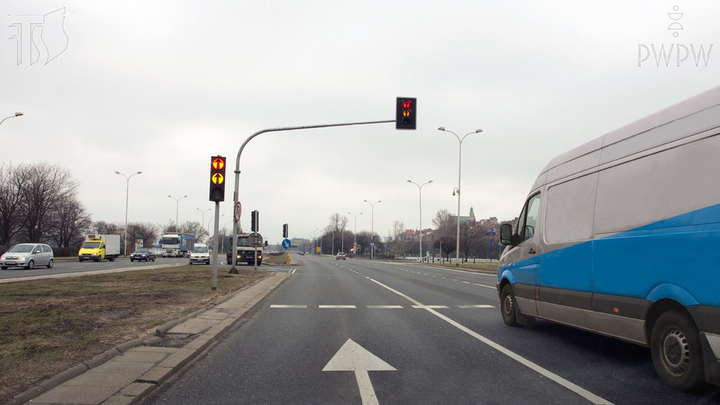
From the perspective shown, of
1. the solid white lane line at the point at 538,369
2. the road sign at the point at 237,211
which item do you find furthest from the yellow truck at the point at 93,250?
the solid white lane line at the point at 538,369

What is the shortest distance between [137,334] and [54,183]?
63.9 metres

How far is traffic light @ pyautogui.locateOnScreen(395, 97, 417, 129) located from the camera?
15.5 meters

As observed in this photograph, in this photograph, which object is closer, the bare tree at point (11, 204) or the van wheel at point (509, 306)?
the van wheel at point (509, 306)

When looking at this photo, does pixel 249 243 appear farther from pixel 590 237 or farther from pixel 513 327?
pixel 590 237

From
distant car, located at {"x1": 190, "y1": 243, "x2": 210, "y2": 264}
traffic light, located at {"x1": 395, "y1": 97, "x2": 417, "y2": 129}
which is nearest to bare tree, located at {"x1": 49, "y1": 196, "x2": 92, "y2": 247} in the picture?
distant car, located at {"x1": 190, "y1": 243, "x2": 210, "y2": 264}

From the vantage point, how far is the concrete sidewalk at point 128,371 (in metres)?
3.97

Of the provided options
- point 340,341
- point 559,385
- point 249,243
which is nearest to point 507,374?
point 559,385

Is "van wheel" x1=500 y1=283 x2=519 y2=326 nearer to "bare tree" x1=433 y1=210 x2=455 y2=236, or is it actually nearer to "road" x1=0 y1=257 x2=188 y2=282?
"road" x1=0 y1=257 x2=188 y2=282

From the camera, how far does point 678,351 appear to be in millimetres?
4383

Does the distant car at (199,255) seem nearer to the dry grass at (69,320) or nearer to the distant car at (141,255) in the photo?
the distant car at (141,255)

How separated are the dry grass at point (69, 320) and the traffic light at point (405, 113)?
24.9 ft

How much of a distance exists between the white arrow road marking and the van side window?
10.9 feet

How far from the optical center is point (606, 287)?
534 centimetres

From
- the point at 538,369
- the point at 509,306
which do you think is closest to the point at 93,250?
the point at 509,306
